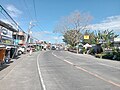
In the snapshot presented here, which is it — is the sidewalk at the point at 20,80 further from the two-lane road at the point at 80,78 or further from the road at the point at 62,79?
the two-lane road at the point at 80,78

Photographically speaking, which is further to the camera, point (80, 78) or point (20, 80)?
point (80, 78)

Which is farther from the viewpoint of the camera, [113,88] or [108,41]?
[108,41]

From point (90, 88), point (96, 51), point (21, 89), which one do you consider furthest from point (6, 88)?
point (96, 51)

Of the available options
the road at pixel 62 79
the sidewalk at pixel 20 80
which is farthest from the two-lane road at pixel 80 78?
the sidewalk at pixel 20 80

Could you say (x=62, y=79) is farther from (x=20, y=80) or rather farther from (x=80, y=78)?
(x=20, y=80)

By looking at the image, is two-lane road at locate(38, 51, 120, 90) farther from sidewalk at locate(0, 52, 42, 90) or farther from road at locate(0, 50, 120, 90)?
sidewalk at locate(0, 52, 42, 90)

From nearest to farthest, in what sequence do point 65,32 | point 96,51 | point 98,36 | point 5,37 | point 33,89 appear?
point 33,89 < point 5,37 < point 96,51 < point 98,36 < point 65,32

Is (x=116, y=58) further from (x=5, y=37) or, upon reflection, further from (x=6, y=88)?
(x=6, y=88)

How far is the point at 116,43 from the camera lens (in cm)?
6638

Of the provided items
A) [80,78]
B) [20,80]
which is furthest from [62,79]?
[20,80]

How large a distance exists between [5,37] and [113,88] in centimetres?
2145

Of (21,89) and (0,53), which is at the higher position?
(0,53)

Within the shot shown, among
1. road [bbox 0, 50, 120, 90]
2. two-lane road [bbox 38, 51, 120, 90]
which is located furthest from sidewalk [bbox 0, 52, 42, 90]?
two-lane road [bbox 38, 51, 120, 90]

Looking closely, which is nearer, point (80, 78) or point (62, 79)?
point (62, 79)
